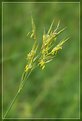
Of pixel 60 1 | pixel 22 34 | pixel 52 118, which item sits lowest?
pixel 52 118

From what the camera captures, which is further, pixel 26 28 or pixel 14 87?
pixel 26 28

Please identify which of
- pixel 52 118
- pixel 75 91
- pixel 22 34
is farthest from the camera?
pixel 22 34

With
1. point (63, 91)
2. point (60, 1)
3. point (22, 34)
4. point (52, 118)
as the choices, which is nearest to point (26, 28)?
point (22, 34)

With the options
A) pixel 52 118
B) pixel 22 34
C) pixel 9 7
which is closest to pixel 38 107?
pixel 52 118

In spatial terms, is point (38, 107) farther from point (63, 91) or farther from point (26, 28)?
point (26, 28)

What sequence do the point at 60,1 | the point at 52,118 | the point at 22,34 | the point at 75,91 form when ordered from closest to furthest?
1. the point at 52,118
2. the point at 75,91
3. the point at 22,34
4. the point at 60,1

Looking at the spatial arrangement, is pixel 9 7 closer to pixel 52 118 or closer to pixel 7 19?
pixel 7 19

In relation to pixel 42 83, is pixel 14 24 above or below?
above
